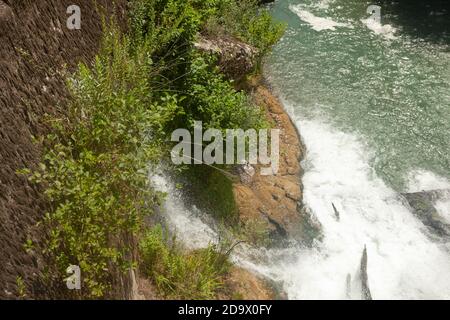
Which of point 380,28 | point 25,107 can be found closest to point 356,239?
point 25,107

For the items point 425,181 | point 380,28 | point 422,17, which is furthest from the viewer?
point 422,17

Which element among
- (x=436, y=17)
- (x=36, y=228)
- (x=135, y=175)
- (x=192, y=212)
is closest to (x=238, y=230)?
(x=192, y=212)

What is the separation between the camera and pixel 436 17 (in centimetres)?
1420

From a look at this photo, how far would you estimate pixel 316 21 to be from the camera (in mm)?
13672

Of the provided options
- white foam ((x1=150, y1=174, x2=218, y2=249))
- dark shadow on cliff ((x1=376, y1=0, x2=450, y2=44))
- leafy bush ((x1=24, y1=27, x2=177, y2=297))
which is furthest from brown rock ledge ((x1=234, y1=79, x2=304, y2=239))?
dark shadow on cliff ((x1=376, y1=0, x2=450, y2=44))

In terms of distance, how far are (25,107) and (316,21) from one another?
440 inches

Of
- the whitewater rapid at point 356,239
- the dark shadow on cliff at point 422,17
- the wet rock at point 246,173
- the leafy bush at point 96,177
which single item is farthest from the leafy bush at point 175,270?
the dark shadow on cliff at point 422,17

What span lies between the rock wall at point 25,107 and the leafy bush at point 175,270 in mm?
1524

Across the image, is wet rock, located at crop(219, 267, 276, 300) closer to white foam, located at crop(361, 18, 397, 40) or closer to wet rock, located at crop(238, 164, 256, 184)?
wet rock, located at crop(238, 164, 256, 184)

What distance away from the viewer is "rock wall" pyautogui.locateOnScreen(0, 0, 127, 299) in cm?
390

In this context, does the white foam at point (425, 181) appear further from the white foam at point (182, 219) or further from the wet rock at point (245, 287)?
the white foam at point (182, 219)

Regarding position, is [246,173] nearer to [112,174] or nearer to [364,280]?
[364,280]

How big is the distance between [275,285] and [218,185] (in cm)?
204

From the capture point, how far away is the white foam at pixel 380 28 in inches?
523
